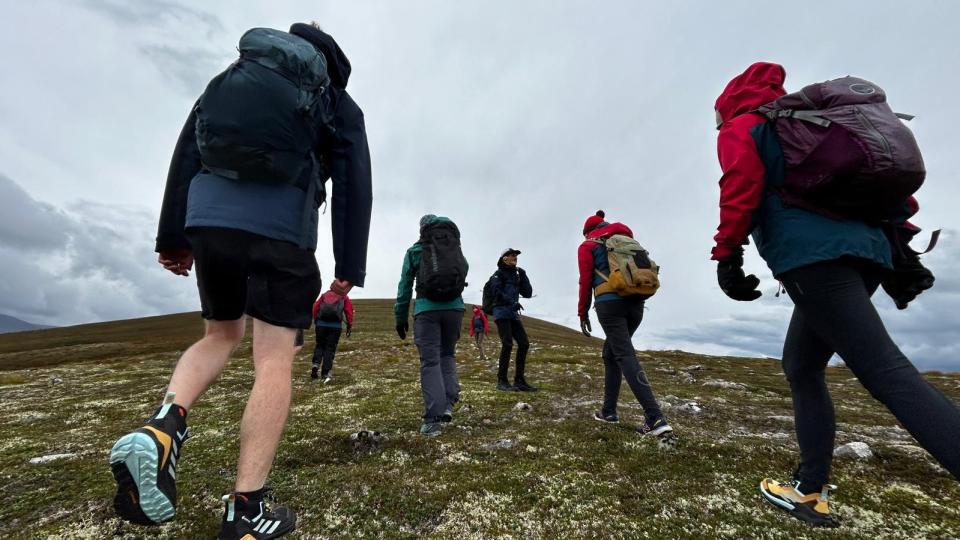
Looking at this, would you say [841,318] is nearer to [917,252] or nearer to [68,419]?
[917,252]

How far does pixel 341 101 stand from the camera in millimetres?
4070

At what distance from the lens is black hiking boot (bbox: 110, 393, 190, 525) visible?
2.67 metres

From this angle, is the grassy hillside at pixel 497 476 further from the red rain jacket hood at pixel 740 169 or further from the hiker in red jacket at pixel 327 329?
the hiker in red jacket at pixel 327 329

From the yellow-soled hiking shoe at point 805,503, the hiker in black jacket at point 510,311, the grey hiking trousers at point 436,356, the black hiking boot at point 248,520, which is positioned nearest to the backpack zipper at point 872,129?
the yellow-soled hiking shoe at point 805,503

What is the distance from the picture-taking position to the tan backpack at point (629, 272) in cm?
739

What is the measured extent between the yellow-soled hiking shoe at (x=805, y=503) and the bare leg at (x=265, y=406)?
16.3 ft

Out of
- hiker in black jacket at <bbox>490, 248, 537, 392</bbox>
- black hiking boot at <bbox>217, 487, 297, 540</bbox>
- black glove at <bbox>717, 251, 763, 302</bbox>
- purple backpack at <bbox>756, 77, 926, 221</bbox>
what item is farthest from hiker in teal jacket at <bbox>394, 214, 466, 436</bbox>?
purple backpack at <bbox>756, 77, 926, 221</bbox>

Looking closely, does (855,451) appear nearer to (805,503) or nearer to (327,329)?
(805,503)

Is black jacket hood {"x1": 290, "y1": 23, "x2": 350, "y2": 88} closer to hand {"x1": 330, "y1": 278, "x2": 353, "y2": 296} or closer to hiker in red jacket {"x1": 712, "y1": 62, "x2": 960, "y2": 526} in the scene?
hand {"x1": 330, "y1": 278, "x2": 353, "y2": 296}

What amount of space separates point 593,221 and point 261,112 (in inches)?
281

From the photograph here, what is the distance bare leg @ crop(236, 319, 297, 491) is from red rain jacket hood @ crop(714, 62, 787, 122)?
4.90 meters

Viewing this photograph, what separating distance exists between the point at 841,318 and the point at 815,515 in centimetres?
219

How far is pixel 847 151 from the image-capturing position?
10.9 ft

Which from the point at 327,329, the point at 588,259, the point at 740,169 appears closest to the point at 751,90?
the point at 740,169
